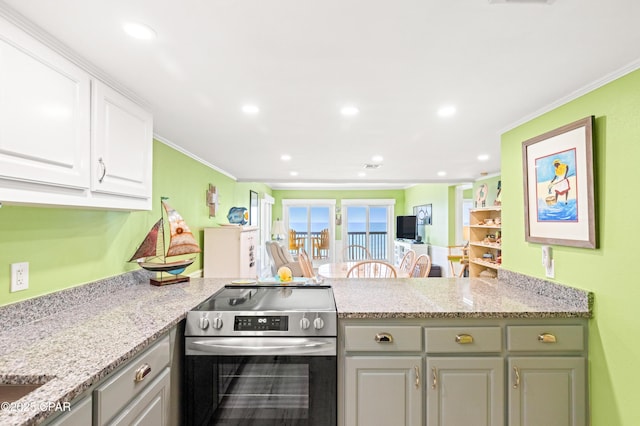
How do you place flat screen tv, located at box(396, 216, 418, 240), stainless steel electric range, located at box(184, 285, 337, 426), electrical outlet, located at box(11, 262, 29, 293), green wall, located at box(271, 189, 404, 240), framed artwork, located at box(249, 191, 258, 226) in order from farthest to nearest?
1. green wall, located at box(271, 189, 404, 240)
2. flat screen tv, located at box(396, 216, 418, 240)
3. framed artwork, located at box(249, 191, 258, 226)
4. stainless steel electric range, located at box(184, 285, 337, 426)
5. electrical outlet, located at box(11, 262, 29, 293)

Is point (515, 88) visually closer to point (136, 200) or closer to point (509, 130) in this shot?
point (509, 130)

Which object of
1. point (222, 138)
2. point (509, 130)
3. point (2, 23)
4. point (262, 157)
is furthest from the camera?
point (262, 157)

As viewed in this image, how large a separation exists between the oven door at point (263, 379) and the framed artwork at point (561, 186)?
1.53 m

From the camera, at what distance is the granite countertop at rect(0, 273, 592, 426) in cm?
105

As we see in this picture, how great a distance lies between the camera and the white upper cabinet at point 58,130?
118cm

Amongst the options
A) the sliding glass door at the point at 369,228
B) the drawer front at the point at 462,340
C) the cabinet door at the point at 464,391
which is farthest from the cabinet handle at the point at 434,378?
the sliding glass door at the point at 369,228

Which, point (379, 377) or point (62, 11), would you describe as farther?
point (379, 377)

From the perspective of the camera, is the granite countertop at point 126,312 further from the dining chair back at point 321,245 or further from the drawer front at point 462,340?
the dining chair back at point 321,245

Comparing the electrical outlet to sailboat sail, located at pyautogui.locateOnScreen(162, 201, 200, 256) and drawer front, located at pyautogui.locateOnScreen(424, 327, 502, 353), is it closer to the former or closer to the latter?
sailboat sail, located at pyautogui.locateOnScreen(162, 201, 200, 256)

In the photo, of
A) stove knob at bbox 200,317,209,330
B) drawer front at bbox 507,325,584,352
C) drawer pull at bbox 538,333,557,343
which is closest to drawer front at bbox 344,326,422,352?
drawer front at bbox 507,325,584,352

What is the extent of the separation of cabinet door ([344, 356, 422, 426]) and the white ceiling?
5.00 feet

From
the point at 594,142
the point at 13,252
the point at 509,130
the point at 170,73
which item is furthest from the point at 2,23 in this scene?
the point at 509,130

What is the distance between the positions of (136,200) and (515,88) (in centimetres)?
230

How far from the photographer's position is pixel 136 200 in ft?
6.52
